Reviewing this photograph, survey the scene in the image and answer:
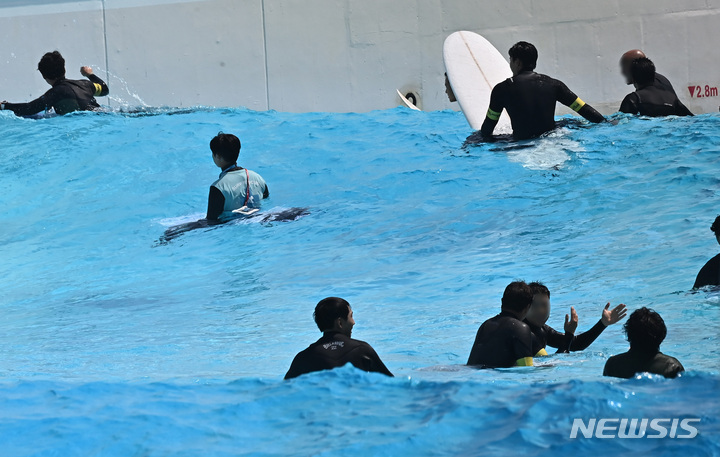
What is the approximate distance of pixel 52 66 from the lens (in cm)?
1186

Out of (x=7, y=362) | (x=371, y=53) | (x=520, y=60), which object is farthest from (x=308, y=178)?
(x=7, y=362)

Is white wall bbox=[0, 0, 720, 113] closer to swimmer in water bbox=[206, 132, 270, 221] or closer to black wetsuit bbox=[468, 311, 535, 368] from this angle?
swimmer in water bbox=[206, 132, 270, 221]

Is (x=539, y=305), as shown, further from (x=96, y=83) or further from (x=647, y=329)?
(x=96, y=83)

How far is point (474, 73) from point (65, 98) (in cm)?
570

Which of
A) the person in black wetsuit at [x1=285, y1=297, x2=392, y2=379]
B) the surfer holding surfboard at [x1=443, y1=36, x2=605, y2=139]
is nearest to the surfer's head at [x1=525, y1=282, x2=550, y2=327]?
the person in black wetsuit at [x1=285, y1=297, x2=392, y2=379]

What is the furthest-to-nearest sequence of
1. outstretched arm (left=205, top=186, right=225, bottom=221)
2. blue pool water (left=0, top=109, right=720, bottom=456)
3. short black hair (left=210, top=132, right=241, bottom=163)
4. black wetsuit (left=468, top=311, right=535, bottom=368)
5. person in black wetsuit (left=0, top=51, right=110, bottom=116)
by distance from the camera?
person in black wetsuit (left=0, top=51, right=110, bottom=116)
outstretched arm (left=205, top=186, right=225, bottom=221)
short black hair (left=210, top=132, right=241, bottom=163)
black wetsuit (left=468, top=311, right=535, bottom=368)
blue pool water (left=0, top=109, right=720, bottom=456)

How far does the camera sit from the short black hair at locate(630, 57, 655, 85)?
930cm

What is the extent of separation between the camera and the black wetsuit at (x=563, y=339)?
4.76 metres

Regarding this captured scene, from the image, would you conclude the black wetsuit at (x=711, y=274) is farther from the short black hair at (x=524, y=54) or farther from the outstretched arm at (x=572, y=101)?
the short black hair at (x=524, y=54)

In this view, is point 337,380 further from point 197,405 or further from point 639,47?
point 639,47

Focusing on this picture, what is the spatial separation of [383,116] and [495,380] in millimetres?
9691

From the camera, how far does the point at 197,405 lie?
4.09m

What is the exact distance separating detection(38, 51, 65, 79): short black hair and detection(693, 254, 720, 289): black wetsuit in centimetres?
893

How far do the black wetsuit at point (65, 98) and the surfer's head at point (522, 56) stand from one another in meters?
6.24
